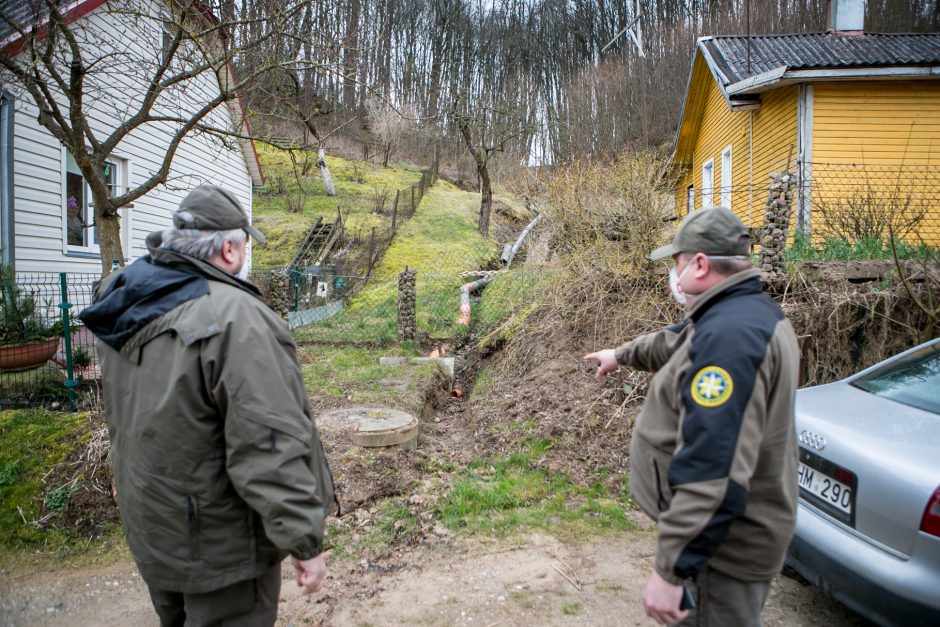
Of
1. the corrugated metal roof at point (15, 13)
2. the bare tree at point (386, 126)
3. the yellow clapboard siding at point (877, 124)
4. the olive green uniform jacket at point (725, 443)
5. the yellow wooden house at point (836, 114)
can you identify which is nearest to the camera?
the olive green uniform jacket at point (725, 443)

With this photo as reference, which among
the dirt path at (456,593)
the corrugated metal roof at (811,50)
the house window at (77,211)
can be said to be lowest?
the dirt path at (456,593)

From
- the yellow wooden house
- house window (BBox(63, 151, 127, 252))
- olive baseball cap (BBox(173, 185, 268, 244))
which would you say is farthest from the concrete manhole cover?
house window (BBox(63, 151, 127, 252))

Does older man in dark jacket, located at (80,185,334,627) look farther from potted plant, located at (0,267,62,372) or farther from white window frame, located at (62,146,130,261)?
white window frame, located at (62,146,130,261)

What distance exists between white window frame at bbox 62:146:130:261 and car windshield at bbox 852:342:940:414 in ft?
30.4

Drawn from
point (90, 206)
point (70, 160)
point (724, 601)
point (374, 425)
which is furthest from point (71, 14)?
point (724, 601)

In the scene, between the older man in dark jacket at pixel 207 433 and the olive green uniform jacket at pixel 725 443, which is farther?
the older man in dark jacket at pixel 207 433

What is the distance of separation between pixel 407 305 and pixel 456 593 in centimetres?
762

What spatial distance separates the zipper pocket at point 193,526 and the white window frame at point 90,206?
7.95 metres

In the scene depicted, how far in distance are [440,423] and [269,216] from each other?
57.4ft

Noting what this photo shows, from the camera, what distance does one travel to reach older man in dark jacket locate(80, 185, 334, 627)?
1657mm

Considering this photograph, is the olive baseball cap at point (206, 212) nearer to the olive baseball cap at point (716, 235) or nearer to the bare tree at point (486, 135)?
the olive baseball cap at point (716, 235)

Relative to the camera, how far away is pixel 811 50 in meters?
13.4

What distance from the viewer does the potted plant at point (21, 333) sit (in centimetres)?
639

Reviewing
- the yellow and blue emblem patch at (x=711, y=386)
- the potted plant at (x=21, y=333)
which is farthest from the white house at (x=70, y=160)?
the yellow and blue emblem patch at (x=711, y=386)
